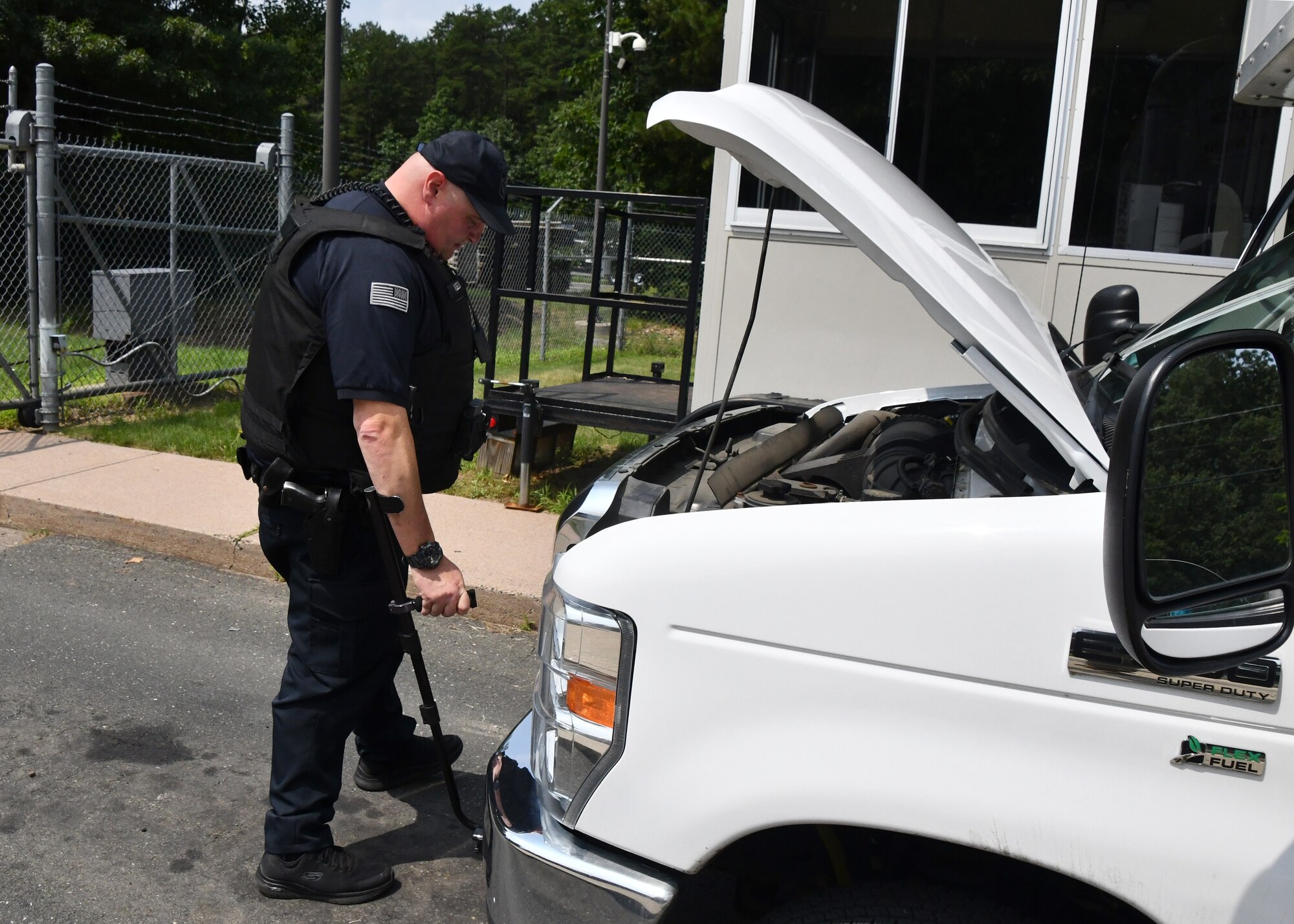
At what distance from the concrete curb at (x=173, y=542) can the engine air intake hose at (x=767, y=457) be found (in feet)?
8.55

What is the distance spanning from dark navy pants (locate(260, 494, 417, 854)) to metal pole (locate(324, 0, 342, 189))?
5.15 metres

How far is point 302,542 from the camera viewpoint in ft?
9.81

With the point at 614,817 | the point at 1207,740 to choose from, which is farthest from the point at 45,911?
the point at 1207,740

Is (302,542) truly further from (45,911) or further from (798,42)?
(798,42)

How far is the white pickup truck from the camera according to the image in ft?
5.01

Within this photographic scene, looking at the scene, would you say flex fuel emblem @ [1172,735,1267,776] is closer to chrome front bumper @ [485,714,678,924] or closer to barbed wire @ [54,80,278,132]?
chrome front bumper @ [485,714,678,924]

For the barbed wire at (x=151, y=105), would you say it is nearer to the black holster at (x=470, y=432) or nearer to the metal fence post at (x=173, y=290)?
the metal fence post at (x=173, y=290)

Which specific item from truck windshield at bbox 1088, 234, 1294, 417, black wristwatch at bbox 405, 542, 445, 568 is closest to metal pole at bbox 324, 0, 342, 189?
black wristwatch at bbox 405, 542, 445, 568

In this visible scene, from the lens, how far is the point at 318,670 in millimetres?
2959

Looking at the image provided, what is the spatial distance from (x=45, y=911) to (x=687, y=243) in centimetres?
1118

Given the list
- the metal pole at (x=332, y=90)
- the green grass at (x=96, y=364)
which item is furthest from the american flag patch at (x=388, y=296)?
the green grass at (x=96, y=364)

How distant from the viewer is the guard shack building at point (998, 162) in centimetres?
582

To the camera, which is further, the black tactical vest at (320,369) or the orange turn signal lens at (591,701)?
the black tactical vest at (320,369)

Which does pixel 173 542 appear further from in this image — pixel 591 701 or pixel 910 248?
pixel 910 248
